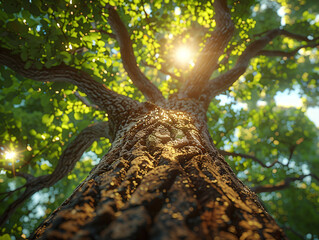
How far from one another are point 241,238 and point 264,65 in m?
6.60

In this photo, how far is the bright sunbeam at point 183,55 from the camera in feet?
17.2

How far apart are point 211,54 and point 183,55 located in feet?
8.25

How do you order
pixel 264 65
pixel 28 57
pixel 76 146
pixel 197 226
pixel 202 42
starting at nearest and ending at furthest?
pixel 197 226, pixel 28 57, pixel 76 146, pixel 202 42, pixel 264 65

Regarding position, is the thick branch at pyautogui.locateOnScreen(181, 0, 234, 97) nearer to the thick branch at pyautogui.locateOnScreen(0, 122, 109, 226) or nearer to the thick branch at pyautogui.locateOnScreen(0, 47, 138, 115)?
the thick branch at pyautogui.locateOnScreen(0, 47, 138, 115)

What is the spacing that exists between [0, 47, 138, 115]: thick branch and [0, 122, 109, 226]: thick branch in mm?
771

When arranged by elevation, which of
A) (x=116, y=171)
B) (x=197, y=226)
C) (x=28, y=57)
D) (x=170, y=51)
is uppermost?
(x=170, y=51)

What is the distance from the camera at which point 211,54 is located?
311 cm

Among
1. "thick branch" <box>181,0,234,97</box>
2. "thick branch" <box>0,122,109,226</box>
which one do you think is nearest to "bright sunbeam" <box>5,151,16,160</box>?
"thick branch" <box>0,122,109,226</box>

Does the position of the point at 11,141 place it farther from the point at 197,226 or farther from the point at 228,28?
the point at 228,28

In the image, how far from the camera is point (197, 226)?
62 cm

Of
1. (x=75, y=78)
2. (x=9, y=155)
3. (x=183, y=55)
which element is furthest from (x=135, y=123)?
(x=183, y=55)

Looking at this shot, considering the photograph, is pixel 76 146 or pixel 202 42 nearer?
pixel 76 146

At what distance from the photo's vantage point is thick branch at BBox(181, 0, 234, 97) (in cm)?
306

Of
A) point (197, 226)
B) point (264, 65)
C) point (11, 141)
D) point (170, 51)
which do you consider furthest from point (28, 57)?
point (264, 65)
